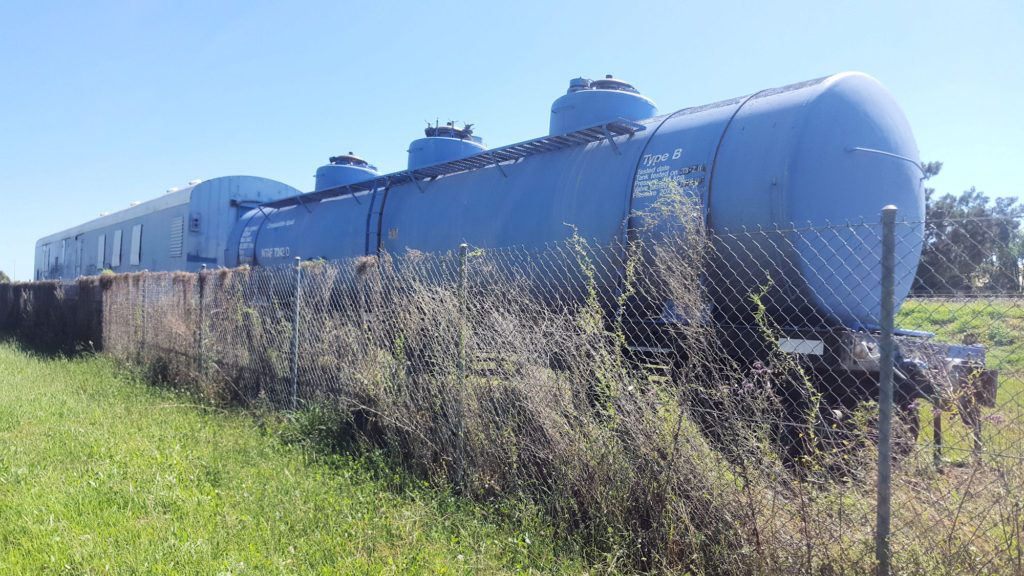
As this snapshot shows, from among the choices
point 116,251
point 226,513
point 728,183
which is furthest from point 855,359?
point 116,251

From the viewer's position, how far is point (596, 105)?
26.1 ft

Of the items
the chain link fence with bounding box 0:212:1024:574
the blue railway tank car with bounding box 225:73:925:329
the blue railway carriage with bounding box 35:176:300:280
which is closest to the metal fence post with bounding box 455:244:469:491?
the chain link fence with bounding box 0:212:1024:574

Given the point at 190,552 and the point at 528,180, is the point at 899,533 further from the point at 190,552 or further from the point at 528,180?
the point at 528,180

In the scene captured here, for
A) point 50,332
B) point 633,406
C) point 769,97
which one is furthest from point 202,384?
point 50,332

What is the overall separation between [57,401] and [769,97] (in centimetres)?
839

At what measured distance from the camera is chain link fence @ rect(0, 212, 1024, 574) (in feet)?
9.00

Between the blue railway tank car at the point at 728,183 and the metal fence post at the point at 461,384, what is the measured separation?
144cm

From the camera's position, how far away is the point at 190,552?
3576 millimetres

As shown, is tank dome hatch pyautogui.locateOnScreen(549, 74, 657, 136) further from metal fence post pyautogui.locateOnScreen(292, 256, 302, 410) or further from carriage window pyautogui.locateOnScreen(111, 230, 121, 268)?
carriage window pyautogui.locateOnScreen(111, 230, 121, 268)

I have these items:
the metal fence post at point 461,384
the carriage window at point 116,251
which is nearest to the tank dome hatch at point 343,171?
the carriage window at point 116,251

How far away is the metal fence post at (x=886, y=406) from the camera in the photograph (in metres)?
2.57

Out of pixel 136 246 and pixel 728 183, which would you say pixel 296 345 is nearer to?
pixel 728 183

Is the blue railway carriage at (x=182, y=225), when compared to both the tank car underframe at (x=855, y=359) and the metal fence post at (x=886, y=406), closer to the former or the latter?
the tank car underframe at (x=855, y=359)

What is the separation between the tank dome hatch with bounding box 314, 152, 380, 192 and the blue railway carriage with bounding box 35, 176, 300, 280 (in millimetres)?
937
